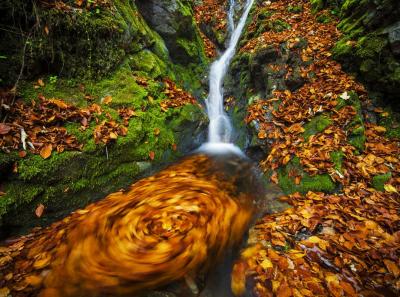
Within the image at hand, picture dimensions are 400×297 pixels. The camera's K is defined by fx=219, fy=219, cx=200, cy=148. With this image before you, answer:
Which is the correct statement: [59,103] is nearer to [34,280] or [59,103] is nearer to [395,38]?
[34,280]

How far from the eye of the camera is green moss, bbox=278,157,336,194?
3.79m

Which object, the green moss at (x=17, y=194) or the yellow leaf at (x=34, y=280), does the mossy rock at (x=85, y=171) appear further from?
the yellow leaf at (x=34, y=280)

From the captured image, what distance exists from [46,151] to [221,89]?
666 centimetres

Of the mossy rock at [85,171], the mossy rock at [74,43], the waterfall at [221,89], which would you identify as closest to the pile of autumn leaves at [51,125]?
the mossy rock at [85,171]

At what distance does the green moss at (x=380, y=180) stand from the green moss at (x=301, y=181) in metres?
0.60

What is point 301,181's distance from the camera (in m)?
4.05

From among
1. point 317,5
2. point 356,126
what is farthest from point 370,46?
point 317,5

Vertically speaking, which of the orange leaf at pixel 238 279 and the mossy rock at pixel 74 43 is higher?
the mossy rock at pixel 74 43

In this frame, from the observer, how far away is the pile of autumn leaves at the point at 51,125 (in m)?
3.27

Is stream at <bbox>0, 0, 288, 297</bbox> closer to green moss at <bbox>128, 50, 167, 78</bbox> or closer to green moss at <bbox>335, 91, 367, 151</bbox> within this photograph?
green moss at <bbox>335, 91, 367, 151</bbox>

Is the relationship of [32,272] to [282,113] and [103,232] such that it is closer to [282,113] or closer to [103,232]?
[103,232]

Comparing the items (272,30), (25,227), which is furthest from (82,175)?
(272,30)

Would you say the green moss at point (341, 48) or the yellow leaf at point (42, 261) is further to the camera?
the green moss at point (341, 48)

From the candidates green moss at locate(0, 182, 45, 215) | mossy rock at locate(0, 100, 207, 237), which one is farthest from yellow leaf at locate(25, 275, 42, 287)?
green moss at locate(0, 182, 45, 215)
